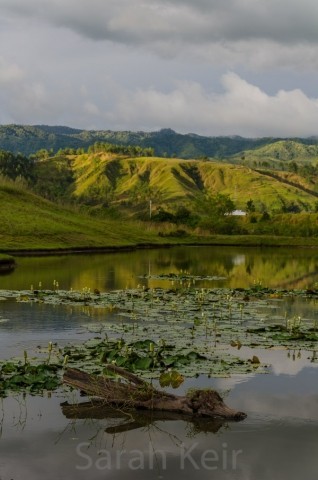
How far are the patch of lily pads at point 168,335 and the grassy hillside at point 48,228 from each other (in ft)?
180

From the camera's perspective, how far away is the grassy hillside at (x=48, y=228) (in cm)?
10550

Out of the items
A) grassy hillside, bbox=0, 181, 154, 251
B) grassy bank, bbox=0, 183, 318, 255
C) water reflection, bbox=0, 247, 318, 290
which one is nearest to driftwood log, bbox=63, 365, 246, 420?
water reflection, bbox=0, 247, 318, 290

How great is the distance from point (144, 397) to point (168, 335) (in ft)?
35.0

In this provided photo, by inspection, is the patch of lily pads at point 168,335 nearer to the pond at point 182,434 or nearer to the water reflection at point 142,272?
the pond at point 182,434

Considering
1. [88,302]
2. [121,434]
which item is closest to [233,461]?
[121,434]

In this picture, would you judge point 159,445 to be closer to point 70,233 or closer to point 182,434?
point 182,434

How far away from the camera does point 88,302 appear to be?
41594 millimetres

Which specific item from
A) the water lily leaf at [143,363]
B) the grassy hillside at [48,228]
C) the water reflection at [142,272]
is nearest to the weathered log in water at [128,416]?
the water lily leaf at [143,363]

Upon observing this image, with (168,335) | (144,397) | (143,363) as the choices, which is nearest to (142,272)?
→ (168,335)

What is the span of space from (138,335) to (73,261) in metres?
53.5

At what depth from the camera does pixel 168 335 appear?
30.1 m

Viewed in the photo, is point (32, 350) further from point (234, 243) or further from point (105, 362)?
point (234, 243)

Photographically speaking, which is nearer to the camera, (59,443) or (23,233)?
(59,443)

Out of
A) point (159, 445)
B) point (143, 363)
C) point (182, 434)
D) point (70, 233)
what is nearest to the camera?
point (159, 445)
